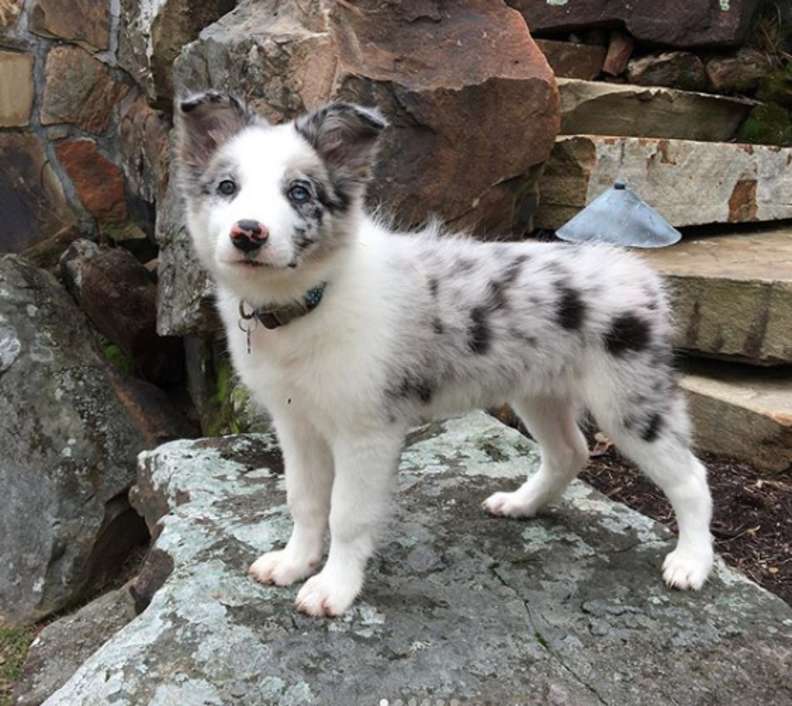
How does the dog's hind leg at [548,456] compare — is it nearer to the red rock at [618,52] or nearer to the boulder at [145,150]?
the boulder at [145,150]

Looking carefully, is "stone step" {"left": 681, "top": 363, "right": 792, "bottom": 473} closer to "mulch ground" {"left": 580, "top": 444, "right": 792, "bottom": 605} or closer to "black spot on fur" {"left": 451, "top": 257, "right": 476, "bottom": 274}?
"mulch ground" {"left": 580, "top": 444, "right": 792, "bottom": 605}

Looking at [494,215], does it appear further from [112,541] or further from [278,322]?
[112,541]

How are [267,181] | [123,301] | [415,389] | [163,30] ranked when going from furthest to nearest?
1. [123,301]
2. [163,30]
3. [415,389]
4. [267,181]

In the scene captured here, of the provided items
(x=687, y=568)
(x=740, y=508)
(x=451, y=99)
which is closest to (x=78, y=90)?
(x=451, y=99)

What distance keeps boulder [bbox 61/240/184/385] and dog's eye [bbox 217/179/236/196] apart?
3.76 m

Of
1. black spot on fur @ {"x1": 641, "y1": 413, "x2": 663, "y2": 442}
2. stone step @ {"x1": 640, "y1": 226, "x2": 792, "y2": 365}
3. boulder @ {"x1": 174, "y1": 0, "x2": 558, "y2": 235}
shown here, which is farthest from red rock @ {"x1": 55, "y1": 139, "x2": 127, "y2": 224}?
black spot on fur @ {"x1": 641, "y1": 413, "x2": 663, "y2": 442}

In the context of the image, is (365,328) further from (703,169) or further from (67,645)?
(703,169)

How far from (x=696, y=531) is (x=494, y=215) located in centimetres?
245

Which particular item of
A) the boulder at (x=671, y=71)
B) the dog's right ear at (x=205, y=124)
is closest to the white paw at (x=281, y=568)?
the dog's right ear at (x=205, y=124)

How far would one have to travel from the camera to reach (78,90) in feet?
22.4

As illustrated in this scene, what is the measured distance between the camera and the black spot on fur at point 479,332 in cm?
316

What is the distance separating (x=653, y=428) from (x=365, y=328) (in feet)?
3.86

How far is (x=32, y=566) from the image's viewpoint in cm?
538

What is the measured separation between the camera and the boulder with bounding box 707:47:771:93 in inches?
255
